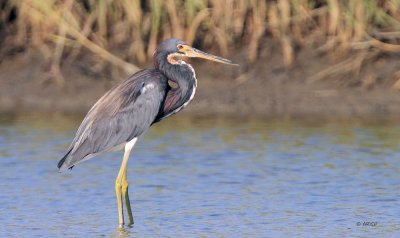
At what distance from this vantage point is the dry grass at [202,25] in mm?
12695

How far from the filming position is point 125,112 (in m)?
8.70

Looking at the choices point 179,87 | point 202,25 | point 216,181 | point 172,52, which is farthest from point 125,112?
point 202,25

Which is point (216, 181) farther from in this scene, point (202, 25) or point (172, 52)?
point (202, 25)

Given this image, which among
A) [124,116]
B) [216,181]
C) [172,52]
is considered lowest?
[216,181]

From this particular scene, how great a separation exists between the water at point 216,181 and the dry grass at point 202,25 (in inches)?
41.1

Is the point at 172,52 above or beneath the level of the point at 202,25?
above

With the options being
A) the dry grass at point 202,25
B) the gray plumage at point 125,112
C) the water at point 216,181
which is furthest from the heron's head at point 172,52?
the dry grass at point 202,25

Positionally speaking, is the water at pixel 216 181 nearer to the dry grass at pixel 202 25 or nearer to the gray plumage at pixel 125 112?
the gray plumage at pixel 125 112

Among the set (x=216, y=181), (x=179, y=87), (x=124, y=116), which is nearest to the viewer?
(x=124, y=116)

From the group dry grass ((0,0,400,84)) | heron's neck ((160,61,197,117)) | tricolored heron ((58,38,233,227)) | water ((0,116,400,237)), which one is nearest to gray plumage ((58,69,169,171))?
tricolored heron ((58,38,233,227))

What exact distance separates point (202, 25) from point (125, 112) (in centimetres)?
449

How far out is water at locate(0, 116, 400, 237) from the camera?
777 centimetres

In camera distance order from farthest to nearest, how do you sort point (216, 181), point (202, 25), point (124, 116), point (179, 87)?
point (202, 25), point (216, 181), point (179, 87), point (124, 116)

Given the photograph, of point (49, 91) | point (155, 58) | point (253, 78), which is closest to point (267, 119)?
point (253, 78)
